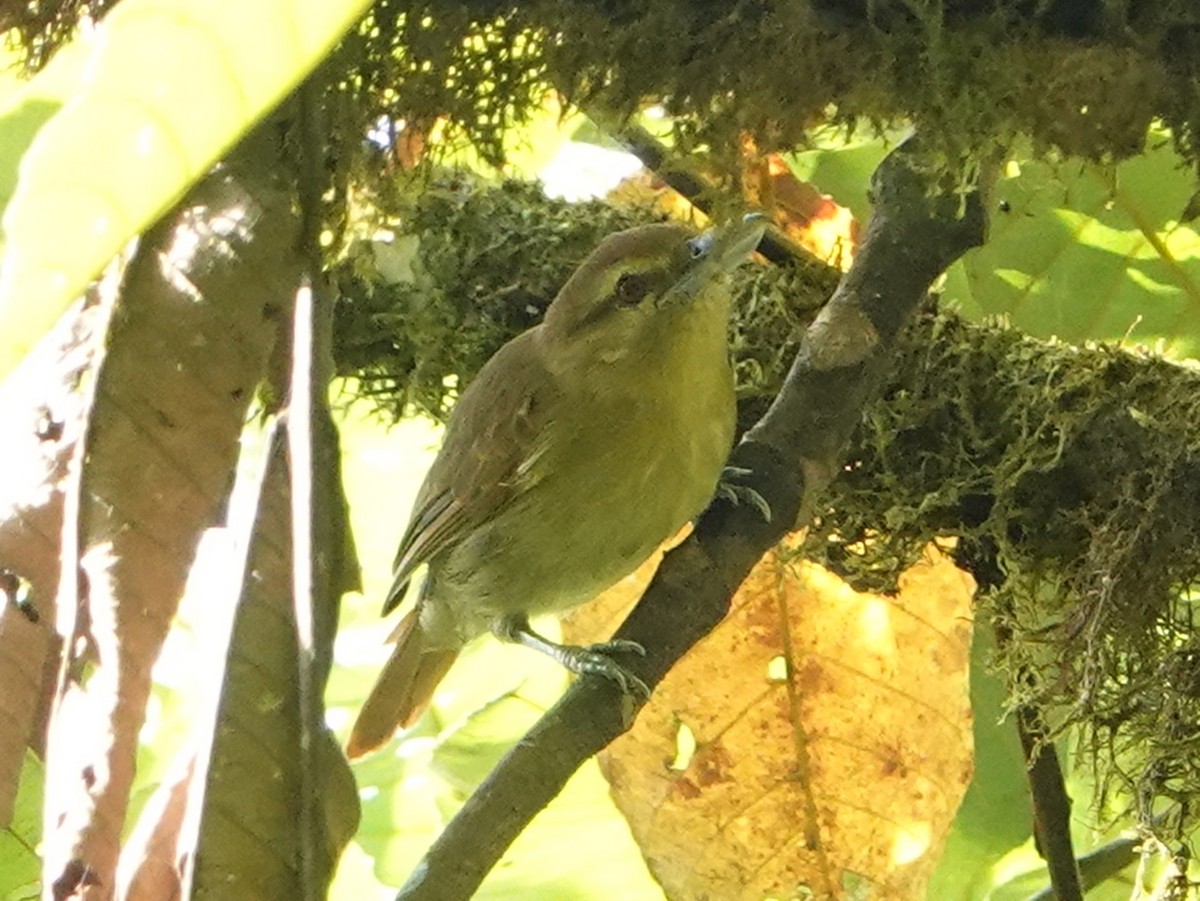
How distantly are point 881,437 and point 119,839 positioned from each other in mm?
1191

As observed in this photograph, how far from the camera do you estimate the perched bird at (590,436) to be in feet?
6.42

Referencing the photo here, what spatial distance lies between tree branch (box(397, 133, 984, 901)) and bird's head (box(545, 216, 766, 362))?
1.12 feet

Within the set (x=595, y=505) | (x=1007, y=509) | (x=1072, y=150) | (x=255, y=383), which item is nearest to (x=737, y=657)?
(x=595, y=505)

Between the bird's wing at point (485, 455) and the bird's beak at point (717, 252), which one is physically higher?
the bird's beak at point (717, 252)

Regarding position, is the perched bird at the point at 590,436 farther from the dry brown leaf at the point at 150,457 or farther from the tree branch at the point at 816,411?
the dry brown leaf at the point at 150,457

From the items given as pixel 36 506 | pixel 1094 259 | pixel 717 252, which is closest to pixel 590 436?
pixel 717 252

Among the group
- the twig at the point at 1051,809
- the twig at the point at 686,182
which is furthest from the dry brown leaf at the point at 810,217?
the twig at the point at 1051,809

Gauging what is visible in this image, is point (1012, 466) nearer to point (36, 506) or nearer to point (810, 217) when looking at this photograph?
point (810, 217)

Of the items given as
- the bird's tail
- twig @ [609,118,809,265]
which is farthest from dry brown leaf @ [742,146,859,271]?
the bird's tail

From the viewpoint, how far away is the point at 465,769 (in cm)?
229

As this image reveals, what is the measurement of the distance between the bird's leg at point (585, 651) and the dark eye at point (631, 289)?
0.47 meters

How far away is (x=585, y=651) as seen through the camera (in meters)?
1.67

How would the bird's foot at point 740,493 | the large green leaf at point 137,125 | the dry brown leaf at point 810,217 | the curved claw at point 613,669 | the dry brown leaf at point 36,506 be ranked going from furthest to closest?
the dry brown leaf at point 810,217
the bird's foot at point 740,493
the curved claw at point 613,669
the dry brown leaf at point 36,506
the large green leaf at point 137,125

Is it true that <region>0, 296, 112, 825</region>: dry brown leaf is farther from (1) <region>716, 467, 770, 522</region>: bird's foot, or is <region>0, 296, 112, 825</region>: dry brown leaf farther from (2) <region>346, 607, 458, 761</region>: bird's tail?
(2) <region>346, 607, 458, 761</region>: bird's tail
